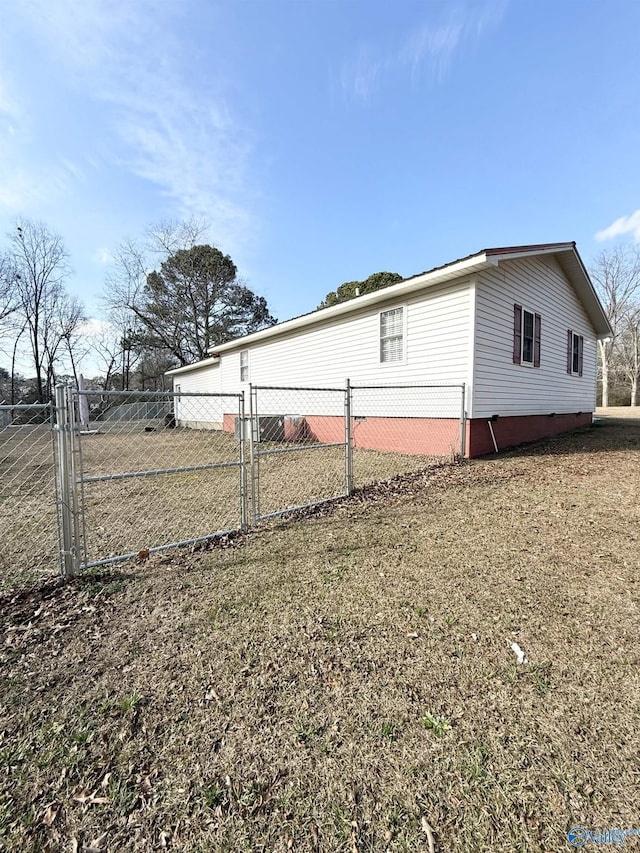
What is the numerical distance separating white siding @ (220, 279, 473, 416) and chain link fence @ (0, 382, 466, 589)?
1.34 ft

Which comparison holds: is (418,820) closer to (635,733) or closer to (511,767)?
(511,767)

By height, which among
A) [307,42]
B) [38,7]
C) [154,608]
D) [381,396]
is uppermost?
[307,42]

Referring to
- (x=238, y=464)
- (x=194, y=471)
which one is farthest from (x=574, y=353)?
(x=238, y=464)

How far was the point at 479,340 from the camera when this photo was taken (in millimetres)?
7605

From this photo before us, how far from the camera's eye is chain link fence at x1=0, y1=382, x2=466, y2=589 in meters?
3.02

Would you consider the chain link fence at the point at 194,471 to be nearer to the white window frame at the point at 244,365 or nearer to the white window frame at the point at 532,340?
the white window frame at the point at 244,365

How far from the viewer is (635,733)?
1575mm

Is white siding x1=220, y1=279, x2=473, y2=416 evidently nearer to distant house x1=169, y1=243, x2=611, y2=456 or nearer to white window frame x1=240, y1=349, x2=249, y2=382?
distant house x1=169, y1=243, x2=611, y2=456

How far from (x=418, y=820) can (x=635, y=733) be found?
1.07 meters

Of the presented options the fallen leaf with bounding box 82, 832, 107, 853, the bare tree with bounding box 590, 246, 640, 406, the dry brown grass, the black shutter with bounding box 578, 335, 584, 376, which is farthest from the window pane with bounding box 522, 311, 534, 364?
the bare tree with bounding box 590, 246, 640, 406

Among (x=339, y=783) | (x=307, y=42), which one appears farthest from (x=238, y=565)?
(x=307, y=42)

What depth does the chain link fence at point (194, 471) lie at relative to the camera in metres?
3.02

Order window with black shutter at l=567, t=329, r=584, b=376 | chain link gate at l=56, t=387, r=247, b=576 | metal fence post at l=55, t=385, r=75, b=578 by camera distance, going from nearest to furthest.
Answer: metal fence post at l=55, t=385, r=75, b=578, chain link gate at l=56, t=387, r=247, b=576, window with black shutter at l=567, t=329, r=584, b=376

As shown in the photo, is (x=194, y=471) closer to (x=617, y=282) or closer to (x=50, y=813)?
(x=50, y=813)
